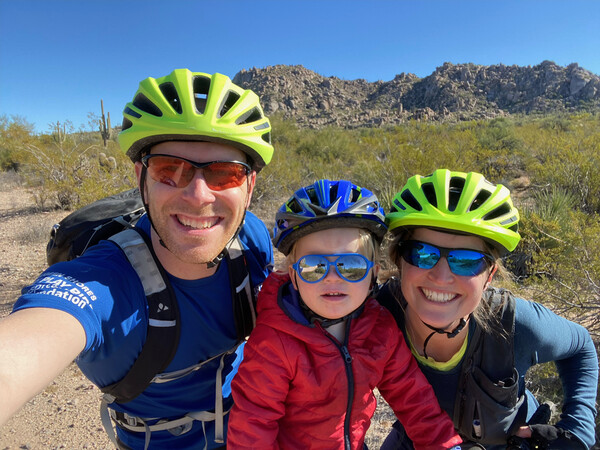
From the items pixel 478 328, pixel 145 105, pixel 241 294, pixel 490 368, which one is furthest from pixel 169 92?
pixel 490 368

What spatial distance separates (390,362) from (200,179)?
4.00ft

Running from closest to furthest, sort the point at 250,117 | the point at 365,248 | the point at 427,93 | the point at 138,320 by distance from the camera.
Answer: the point at 138,320, the point at 365,248, the point at 250,117, the point at 427,93

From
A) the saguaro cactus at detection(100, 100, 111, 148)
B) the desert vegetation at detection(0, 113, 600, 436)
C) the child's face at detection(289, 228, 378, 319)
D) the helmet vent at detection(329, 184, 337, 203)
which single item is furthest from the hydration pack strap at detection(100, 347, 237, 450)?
the saguaro cactus at detection(100, 100, 111, 148)

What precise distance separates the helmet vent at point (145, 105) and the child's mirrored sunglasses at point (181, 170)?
230 millimetres

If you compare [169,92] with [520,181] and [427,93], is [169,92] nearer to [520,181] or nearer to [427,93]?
[520,181]

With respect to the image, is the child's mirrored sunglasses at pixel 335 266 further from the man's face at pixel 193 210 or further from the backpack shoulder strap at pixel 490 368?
the backpack shoulder strap at pixel 490 368

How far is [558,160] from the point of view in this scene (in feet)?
26.4

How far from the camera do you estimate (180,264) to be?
157cm

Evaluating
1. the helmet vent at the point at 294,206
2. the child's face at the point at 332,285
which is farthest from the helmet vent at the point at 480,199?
the helmet vent at the point at 294,206

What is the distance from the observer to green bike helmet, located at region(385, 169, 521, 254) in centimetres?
160

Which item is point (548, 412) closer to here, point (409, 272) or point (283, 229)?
point (409, 272)

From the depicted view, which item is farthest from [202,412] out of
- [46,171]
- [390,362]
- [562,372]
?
[46,171]

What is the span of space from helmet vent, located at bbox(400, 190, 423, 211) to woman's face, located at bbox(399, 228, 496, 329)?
12 cm

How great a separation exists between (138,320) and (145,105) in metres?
1.02
